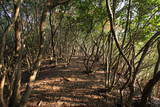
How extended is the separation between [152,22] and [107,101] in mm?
2968

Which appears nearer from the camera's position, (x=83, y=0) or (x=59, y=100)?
(x=59, y=100)

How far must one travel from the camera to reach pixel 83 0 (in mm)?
4840

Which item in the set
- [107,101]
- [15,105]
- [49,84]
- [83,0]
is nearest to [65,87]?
[49,84]

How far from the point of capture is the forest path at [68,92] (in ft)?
11.7

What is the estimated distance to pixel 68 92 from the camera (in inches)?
165

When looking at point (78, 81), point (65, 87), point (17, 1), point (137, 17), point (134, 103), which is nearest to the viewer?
point (17, 1)

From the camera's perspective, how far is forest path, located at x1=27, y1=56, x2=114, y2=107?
3572mm

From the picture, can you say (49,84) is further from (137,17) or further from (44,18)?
(137,17)

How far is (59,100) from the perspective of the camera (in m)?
3.68

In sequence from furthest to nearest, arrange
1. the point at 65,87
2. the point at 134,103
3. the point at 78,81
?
the point at 78,81 < the point at 65,87 < the point at 134,103

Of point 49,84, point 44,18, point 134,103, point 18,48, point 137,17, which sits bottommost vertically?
point 134,103

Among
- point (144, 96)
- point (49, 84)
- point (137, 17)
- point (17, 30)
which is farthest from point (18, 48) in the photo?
point (137, 17)

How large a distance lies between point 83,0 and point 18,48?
10.7ft

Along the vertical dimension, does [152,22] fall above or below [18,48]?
above
